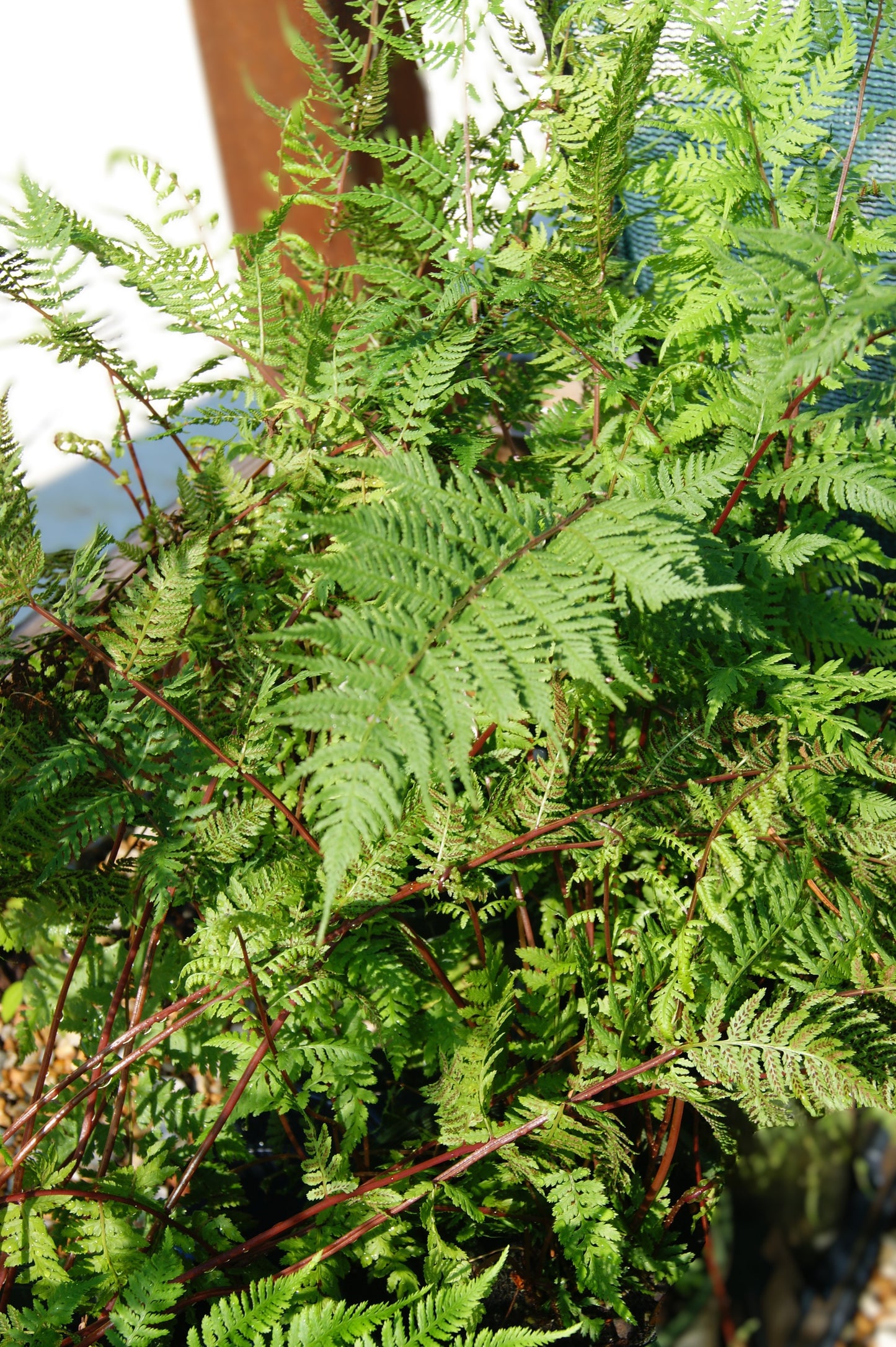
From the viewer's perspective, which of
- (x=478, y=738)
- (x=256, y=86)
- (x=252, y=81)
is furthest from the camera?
(x=256, y=86)

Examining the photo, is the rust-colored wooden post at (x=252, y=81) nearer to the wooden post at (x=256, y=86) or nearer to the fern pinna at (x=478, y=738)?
the wooden post at (x=256, y=86)

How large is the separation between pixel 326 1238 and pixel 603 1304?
250 mm

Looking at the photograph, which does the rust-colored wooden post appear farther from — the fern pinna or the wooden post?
the fern pinna

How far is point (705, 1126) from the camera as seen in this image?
939 millimetres

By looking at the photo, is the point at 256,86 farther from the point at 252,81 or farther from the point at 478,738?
the point at 478,738

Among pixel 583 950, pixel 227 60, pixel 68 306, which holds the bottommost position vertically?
pixel 583 950

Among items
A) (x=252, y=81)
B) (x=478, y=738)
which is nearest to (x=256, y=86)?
(x=252, y=81)

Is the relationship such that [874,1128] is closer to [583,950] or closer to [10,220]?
[583,950]

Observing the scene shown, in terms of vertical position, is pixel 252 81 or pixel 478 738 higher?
pixel 252 81

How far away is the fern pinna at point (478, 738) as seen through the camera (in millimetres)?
708

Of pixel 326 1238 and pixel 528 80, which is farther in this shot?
pixel 528 80

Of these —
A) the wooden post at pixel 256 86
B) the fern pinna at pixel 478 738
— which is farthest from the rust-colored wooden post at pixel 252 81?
the fern pinna at pixel 478 738

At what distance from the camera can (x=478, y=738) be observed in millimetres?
902

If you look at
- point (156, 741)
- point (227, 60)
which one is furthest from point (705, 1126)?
point (227, 60)
